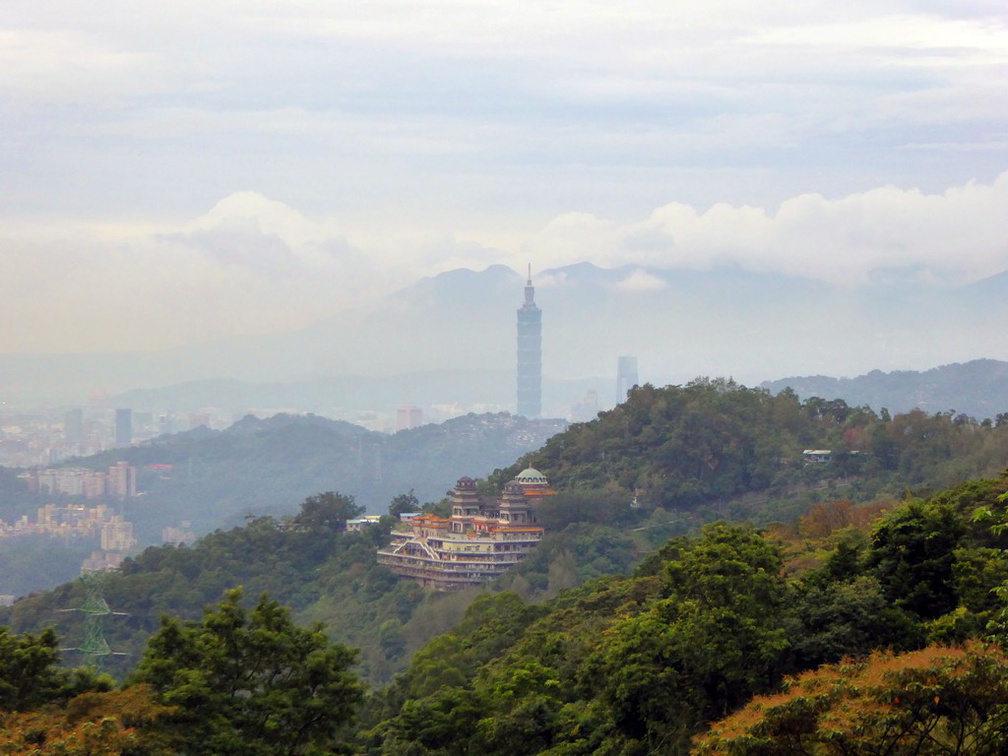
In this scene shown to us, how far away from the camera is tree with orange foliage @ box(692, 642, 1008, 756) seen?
40.8ft

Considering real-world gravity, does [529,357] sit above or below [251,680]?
above

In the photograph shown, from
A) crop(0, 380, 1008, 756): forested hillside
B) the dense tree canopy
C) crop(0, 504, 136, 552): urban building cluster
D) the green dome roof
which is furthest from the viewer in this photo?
crop(0, 504, 136, 552): urban building cluster

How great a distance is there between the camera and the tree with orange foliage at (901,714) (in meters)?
12.4

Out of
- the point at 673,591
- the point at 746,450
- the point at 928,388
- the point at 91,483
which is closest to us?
the point at 673,591

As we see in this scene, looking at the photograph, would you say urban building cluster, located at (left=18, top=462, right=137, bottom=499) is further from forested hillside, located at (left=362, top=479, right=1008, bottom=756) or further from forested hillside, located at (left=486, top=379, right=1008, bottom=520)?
forested hillside, located at (left=362, top=479, right=1008, bottom=756)

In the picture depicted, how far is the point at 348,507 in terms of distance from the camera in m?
58.0

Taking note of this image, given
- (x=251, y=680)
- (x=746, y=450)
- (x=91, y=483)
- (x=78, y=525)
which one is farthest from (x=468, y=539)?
(x=91, y=483)

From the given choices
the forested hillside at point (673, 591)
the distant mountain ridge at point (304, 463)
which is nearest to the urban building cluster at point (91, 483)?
the distant mountain ridge at point (304, 463)

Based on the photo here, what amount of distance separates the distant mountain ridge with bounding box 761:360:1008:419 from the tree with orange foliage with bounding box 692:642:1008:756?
92.6 metres

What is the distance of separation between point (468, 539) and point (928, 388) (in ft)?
222

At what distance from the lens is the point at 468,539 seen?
49938mm

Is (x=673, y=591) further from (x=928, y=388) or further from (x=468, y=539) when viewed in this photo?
(x=928, y=388)

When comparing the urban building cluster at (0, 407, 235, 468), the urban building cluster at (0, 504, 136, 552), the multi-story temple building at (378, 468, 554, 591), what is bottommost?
the urban building cluster at (0, 504, 136, 552)

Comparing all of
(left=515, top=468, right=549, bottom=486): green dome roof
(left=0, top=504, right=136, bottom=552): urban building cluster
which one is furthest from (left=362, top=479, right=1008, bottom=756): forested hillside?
(left=0, top=504, right=136, bottom=552): urban building cluster
